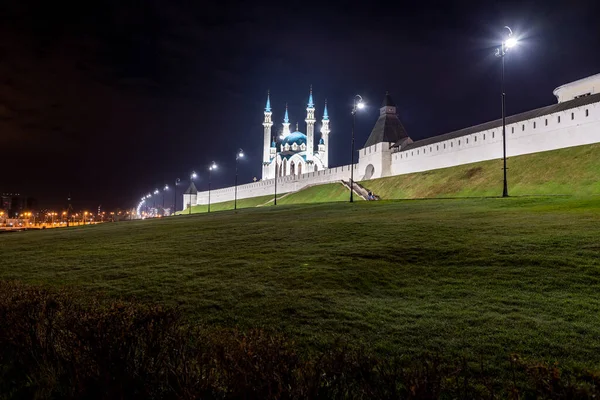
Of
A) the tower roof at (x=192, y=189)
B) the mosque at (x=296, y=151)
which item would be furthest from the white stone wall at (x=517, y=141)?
the tower roof at (x=192, y=189)

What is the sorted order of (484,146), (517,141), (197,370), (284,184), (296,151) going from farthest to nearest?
(296,151), (284,184), (484,146), (517,141), (197,370)

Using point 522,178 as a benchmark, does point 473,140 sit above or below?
above

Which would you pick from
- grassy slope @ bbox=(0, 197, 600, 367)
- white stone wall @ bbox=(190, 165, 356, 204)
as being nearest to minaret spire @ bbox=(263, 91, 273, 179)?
white stone wall @ bbox=(190, 165, 356, 204)

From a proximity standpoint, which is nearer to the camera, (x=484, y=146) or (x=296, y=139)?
(x=484, y=146)

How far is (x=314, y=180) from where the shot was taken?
89.2 metres

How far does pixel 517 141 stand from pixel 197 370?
54424mm

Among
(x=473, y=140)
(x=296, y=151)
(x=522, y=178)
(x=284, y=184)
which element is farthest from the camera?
(x=296, y=151)

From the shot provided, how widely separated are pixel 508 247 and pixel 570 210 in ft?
32.8

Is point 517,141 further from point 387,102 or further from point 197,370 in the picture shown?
point 197,370

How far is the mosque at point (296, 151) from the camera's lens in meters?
130

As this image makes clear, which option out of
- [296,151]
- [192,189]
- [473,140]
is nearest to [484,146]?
[473,140]

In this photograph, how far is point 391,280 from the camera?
970 centimetres

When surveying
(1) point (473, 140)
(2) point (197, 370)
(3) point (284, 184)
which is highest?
(1) point (473, 140)

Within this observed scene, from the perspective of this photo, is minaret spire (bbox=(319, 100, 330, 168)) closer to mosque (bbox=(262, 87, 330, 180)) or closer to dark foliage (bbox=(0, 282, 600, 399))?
mosque (bbox=(262, 87, 330, 180))
